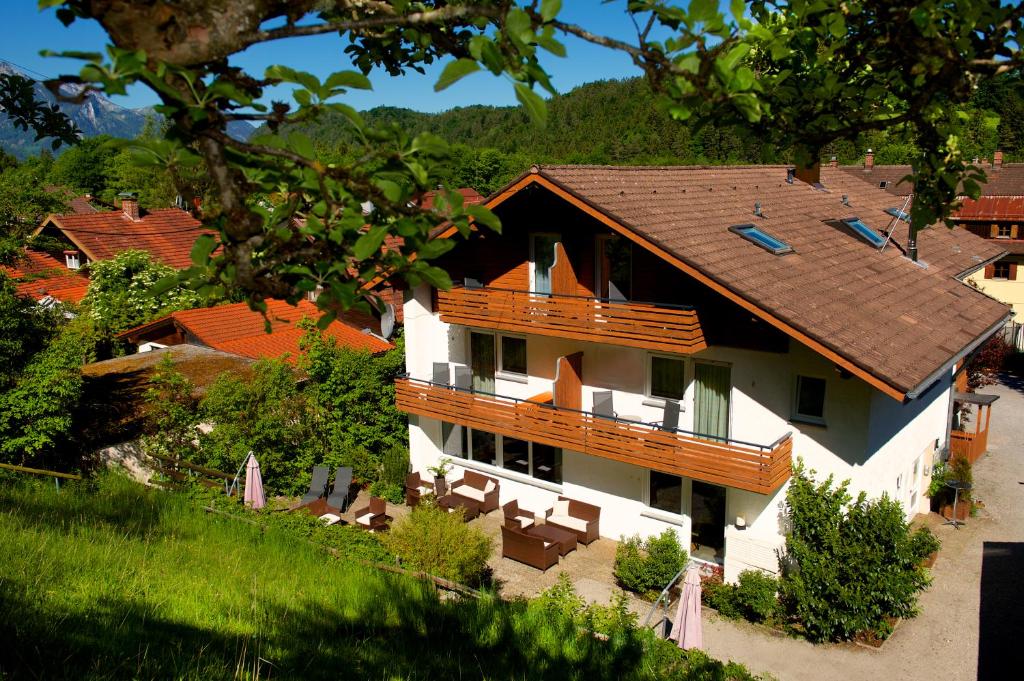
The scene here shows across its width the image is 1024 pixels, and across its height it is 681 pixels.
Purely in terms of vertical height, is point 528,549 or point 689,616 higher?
point 689,616

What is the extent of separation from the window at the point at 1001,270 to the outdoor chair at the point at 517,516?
2836cm

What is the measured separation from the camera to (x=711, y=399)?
47.2 feet

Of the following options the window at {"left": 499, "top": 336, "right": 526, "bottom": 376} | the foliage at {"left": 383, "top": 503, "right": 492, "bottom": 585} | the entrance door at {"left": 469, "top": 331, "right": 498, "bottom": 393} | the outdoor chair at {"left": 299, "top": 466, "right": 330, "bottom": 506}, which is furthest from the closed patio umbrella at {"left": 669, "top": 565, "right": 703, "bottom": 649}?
the outdoor chair at {"left": 299, "top": 466, "right": 330, "bottom": 506}

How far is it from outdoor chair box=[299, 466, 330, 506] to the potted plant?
2438 mm

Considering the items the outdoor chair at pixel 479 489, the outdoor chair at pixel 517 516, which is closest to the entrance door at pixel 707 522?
the outdoor chair at pixel 517 516

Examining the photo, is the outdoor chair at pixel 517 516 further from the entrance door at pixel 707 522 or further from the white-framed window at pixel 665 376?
the white-framed window at pixel 665 376

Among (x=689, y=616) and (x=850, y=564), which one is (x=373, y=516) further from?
(x=850, y=564)

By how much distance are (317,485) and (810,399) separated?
33.3ft

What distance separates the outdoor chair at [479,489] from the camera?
17.2 metres

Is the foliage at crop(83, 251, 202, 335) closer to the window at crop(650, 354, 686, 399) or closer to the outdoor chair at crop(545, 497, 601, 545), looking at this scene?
the outdoor chair at crop(545, 497, 601, 545)

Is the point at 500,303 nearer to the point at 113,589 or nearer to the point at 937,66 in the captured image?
the point at 113,589

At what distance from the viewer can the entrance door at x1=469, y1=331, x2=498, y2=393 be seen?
58.8 ft

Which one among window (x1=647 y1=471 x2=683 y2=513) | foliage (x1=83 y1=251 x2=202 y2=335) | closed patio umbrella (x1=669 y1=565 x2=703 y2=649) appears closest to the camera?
closed patio umbrella (x1=669 y1=565 x2=703 y2=649)

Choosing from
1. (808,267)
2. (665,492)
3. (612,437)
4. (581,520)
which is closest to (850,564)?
(665,492)
